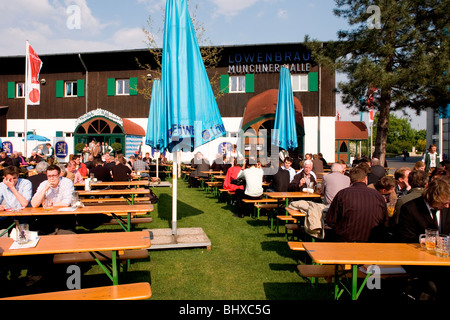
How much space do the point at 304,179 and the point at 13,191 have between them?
210 inches

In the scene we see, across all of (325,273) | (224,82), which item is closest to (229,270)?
(325,273)

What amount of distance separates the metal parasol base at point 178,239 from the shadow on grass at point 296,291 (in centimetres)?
170

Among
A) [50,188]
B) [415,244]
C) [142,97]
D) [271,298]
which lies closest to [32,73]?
[142,97]

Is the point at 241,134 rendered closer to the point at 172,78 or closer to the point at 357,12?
the point at 357,12

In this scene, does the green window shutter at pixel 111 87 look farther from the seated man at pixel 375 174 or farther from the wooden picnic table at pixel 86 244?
the wooden picnic table at pixel 86 244

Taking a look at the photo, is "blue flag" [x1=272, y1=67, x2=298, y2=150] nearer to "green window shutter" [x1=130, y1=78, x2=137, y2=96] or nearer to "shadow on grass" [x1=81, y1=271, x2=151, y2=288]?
"shadow on grass" [x1=81, y1=271, x2=151, y2=288]

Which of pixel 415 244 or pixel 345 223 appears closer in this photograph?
pixel 415 244

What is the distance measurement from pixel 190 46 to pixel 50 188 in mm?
2955

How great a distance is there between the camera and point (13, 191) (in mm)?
4816

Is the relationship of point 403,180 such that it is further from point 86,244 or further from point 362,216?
point 86,244

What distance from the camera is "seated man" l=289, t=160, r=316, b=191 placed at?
7.43 meters

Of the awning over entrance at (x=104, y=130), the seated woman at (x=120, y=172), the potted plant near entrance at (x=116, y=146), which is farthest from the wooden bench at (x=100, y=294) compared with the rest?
the awning over entrance at (x=104, y=130)

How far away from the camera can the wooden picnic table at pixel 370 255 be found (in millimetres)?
2779
